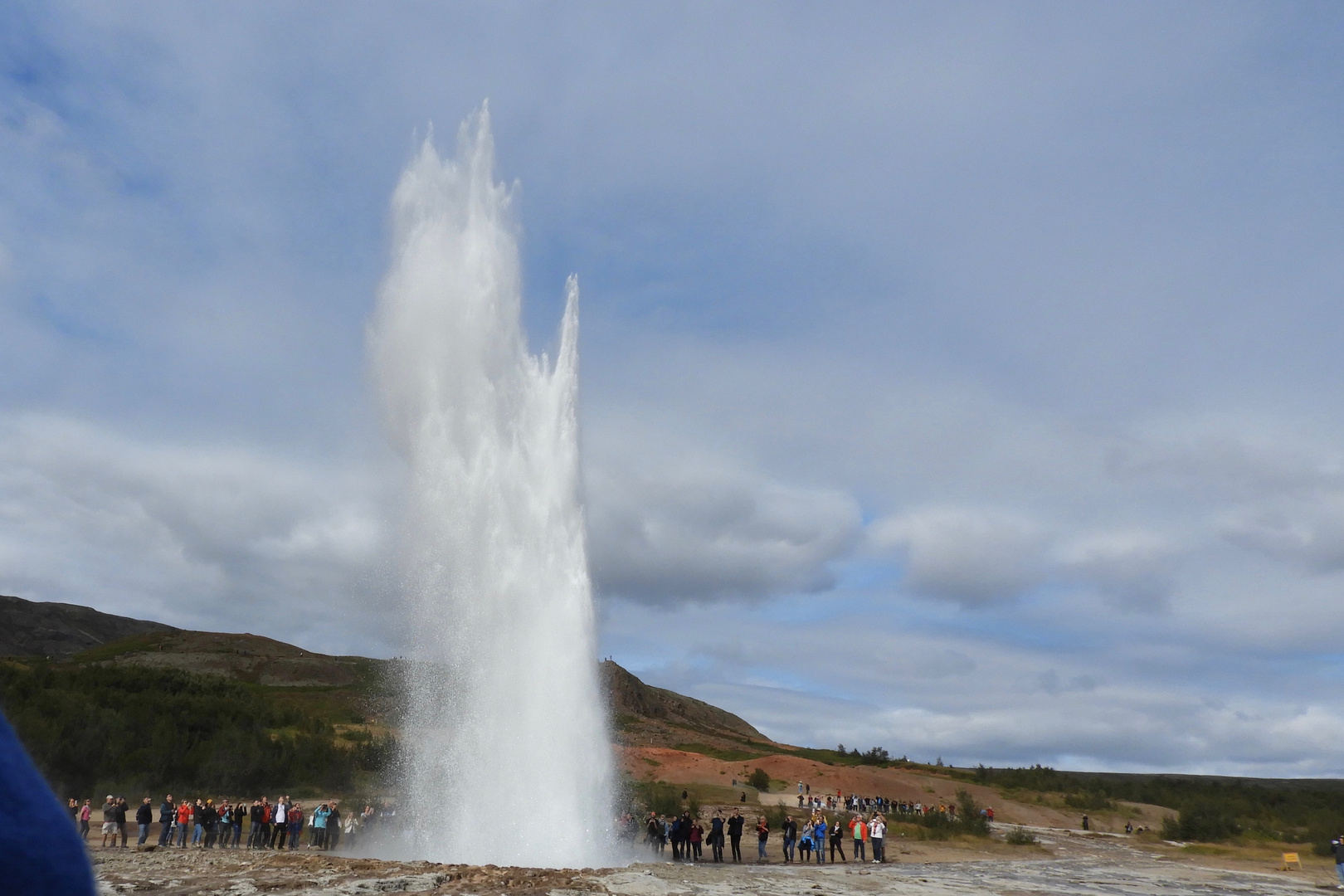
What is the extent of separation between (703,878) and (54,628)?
544ft

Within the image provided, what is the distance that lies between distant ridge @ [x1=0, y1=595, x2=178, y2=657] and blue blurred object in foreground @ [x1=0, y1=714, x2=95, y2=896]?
151609 millimetres

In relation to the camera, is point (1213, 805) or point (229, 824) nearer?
point (229, 824)

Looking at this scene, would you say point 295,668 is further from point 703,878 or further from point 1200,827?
point 703,878

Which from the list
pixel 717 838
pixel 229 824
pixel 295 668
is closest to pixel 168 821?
pixel 229 824

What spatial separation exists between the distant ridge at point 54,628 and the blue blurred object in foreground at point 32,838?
152 metres

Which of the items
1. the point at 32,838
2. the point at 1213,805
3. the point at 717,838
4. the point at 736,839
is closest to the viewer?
the point at 32,838

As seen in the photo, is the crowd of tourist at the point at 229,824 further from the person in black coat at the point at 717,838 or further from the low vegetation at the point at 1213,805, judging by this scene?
the low vegetation at the point at 1213,805

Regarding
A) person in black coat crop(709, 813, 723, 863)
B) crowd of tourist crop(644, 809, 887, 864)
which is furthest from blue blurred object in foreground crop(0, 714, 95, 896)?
person in black coat crop(709, 813, 723, 863)

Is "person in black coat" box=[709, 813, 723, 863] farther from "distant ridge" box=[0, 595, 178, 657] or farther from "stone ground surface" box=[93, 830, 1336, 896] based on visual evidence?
"distant ridge" box=[0, 595, 178, 657]

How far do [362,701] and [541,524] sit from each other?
64883mm

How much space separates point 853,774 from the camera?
68438mm

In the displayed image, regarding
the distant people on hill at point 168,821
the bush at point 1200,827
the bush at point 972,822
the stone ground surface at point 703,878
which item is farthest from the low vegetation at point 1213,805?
the distant people on hill at point 168,821

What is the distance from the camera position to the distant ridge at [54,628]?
142 meters

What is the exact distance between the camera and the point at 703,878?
2028cm
